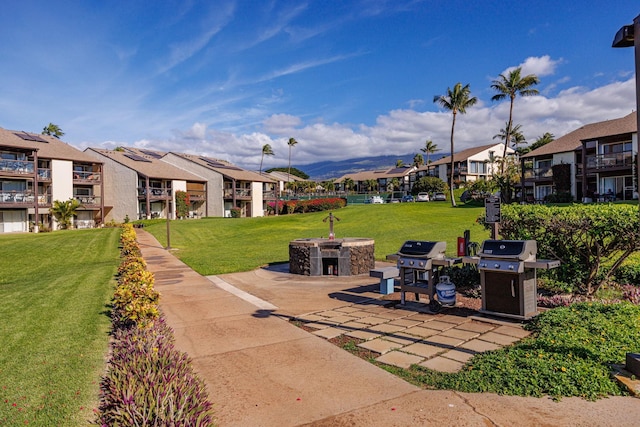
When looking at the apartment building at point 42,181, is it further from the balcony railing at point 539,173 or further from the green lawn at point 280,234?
the balcony railing at point 539,173

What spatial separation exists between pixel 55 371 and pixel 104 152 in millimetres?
47512

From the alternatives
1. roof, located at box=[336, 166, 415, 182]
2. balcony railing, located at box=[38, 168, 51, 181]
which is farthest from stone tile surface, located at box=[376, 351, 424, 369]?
roof, located at box=[336, 166, 415, 182]

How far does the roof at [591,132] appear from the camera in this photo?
119 feet

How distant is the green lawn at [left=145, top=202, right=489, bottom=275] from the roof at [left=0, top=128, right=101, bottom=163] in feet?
35.4

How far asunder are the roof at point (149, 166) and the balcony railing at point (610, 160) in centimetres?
4337

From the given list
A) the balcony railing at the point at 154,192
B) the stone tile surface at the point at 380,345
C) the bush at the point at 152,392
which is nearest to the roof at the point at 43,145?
the balcony railing at the point at 154,192

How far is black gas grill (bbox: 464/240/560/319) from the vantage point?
736 cm

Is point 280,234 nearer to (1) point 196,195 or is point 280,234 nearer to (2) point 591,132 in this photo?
(1) point 196,195

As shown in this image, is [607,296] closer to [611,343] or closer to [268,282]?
[611,343]

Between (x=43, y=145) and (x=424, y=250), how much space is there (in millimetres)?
44536


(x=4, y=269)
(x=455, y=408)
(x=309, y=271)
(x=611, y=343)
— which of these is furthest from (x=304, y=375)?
(x=4, y=269)

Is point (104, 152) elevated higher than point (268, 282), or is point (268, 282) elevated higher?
point (104, 152)

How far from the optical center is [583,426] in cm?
A: 386

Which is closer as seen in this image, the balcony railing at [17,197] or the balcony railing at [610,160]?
the balcony railing at [610,160]
